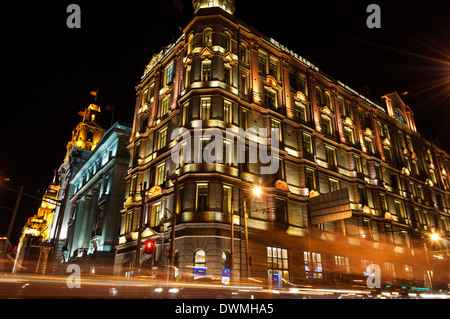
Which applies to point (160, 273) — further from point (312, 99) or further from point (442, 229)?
point (442, 229)

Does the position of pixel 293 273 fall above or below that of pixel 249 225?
below

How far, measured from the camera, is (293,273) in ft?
95.7

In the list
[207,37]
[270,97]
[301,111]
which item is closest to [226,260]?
[270,97]

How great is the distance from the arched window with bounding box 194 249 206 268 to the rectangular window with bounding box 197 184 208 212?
3473 millimetres

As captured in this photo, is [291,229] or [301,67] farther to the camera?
[301,67]

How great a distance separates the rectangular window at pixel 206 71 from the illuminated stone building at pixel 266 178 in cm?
13

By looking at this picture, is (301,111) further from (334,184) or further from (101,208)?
(101,208)

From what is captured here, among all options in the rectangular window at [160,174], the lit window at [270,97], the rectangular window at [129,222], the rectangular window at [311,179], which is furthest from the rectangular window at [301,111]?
the rectangular window at [129,222]

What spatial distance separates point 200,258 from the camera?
2512cm

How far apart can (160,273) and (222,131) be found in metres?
13.9
